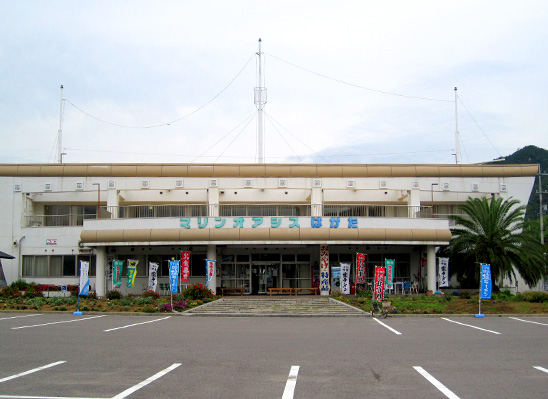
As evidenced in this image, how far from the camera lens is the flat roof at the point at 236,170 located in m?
36.9

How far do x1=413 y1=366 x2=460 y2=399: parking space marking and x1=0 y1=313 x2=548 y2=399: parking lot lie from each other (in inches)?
0.7

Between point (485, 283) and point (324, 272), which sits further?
point (324, 272)

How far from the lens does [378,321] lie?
21953 millimetres

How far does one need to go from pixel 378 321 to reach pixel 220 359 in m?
11.8

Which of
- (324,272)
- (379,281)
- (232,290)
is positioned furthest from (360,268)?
(232,290)

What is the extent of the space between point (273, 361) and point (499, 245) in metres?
23.8

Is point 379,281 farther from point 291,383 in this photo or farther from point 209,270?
point 291,383

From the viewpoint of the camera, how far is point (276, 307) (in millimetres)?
27578

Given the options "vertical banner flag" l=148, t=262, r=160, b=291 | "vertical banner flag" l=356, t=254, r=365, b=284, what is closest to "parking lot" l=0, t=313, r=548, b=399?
"vertical banner flag" l=356, t=254, r=365, b=284

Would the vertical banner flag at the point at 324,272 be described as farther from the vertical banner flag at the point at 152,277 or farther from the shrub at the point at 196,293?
the vertical banner flag at the point at 152,277

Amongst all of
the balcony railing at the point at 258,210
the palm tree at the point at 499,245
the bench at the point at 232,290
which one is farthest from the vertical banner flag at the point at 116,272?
the palm tree at the point at 499,245

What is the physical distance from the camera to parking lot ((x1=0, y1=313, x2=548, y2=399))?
855 centimetres

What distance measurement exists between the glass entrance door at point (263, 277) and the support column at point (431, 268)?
940 cm

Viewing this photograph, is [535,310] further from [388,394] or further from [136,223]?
[136,223]
